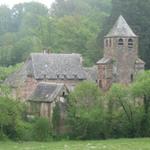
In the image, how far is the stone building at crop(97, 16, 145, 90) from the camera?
71750 millimetres

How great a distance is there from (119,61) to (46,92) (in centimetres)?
988

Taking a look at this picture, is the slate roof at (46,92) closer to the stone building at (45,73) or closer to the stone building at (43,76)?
the stone building at (43,76)

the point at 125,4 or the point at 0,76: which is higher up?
the point at 125,4

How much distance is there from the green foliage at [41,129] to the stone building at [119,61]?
46.3 feet

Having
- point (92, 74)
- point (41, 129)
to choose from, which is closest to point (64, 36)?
point (92, 74)

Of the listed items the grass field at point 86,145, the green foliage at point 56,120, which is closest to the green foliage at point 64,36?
the green foliage at point 56,120

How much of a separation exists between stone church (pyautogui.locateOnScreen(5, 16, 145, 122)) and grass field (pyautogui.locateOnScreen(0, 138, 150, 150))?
1310 cm

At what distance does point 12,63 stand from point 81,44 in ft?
41.9

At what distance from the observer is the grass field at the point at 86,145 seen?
167ft

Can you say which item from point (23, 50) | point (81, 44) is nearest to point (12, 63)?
point (23, 50)

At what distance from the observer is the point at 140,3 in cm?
8931

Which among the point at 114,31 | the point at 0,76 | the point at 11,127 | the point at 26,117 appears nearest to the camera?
the point at 11,127

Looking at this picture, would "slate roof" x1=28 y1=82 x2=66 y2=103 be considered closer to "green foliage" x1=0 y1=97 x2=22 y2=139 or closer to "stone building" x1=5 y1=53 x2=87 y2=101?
"stone building" x1=5 y1=53 x2=87 y2=101

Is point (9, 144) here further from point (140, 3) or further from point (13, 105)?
point (140, 3)
